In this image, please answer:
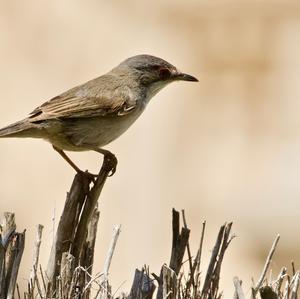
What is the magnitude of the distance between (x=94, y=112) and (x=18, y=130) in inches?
20.3

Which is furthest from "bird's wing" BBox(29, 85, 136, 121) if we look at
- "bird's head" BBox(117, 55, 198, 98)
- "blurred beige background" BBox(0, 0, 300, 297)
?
"blurred beige background" BBox(0, 0, 300, 297)

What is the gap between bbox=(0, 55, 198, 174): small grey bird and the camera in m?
6.58

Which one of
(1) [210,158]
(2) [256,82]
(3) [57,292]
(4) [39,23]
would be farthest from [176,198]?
(3) [57,292]

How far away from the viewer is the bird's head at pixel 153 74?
7.22 metres

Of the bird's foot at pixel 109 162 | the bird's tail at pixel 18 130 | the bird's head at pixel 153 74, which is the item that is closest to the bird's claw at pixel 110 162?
the bird's foot at pixel 109 162

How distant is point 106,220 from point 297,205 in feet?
6.11

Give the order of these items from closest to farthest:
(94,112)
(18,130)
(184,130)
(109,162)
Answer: (109,162), (18,130), (94,112), (184,130)

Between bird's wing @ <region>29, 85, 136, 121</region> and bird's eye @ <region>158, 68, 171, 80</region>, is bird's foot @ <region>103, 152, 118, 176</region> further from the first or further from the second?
bird's eye @ <region>158, 68, 171, 80</region>

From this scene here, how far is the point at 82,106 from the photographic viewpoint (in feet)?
Answer: 22.2

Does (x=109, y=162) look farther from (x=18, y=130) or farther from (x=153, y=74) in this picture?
(x=153, y=74)

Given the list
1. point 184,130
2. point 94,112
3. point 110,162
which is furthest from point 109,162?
point 184,130

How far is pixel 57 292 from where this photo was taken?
4980mm

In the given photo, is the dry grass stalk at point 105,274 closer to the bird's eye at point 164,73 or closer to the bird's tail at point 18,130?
the bird's tail at point 18,130

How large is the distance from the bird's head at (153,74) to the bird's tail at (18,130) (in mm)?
933
